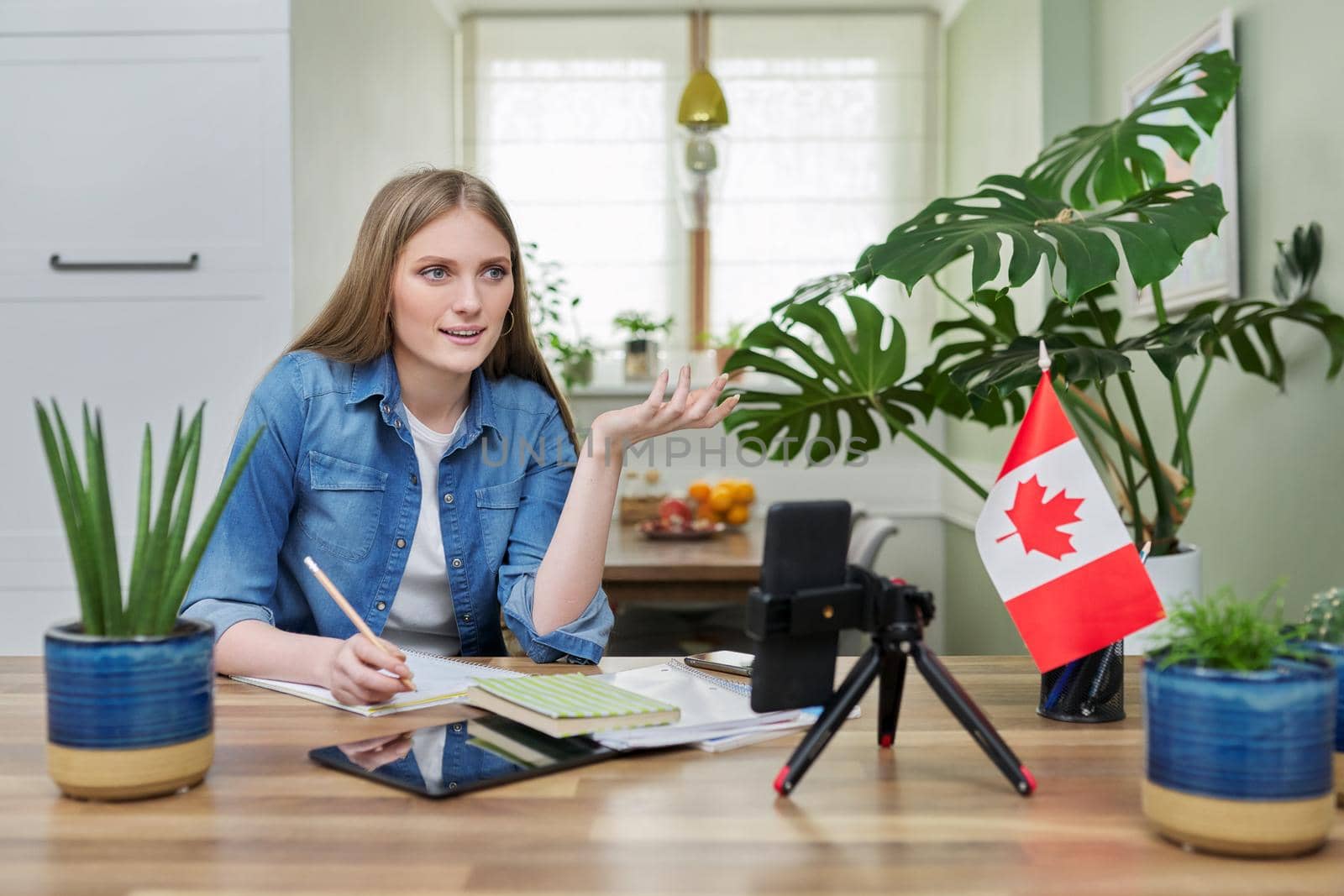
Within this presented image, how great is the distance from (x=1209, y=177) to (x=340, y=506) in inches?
77.1

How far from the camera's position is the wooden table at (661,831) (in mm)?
760

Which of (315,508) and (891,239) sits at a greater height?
(891,239)

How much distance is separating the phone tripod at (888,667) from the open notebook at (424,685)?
36 cm

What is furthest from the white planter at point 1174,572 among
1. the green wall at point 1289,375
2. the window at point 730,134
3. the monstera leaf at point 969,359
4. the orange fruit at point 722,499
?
the window at point 730,134

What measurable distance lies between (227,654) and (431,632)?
440 millimetres

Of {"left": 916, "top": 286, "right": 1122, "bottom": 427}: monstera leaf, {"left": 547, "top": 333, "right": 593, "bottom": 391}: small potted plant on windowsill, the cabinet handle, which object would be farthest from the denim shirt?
{"left": 547, "top": 333, "right": 593, "bottom": 391}: small potted plant on windowsill

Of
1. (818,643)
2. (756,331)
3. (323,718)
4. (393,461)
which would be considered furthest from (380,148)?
(818,643)

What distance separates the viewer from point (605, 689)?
1125 mm

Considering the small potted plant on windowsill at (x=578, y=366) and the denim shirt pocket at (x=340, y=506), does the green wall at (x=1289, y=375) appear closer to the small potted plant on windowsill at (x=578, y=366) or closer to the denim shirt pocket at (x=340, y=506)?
the denim shirt pocket at (x=340, y=506)

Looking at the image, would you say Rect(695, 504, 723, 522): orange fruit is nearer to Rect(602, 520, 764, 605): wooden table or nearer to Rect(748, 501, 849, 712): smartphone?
Rect(602, 520, 764, 605): wooden table

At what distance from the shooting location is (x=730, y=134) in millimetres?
4996

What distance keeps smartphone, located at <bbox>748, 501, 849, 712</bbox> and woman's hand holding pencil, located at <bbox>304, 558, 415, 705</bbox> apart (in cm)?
37

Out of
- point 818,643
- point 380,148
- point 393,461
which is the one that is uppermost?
point 380,148

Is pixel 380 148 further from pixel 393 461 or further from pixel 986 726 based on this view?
pixel 986 726
